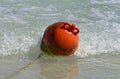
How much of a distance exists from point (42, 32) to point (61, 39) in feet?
4.28

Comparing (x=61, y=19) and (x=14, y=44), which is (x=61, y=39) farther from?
(x=61, y=19)

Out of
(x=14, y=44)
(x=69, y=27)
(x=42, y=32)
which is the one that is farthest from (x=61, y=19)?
(x=69, y=27)

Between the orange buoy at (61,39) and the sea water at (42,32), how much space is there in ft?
0.64

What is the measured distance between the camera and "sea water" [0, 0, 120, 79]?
4582 mm

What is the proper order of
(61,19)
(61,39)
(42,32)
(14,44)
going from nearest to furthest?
(61,39), (14,44), (42,32), (61,19)

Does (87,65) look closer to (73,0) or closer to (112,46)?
(112,46)

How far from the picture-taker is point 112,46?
5645 millimetres

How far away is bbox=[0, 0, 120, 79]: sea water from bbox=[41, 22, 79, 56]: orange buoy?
0.20 m

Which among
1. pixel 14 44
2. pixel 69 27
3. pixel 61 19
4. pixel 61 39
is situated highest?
pixel 69 27

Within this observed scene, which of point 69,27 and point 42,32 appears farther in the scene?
point 42,32

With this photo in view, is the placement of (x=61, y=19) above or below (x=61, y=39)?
below

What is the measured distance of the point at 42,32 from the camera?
5.96 m

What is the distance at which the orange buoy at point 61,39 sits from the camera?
469 cm

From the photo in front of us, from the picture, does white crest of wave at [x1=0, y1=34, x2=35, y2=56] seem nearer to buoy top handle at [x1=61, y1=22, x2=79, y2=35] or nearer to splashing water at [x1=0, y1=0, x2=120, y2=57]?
splashing water at [x1=0, y1=0, x2=120, y2=57]
